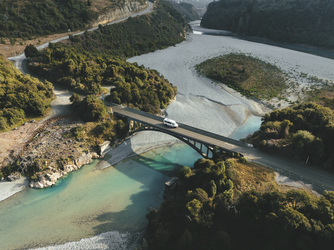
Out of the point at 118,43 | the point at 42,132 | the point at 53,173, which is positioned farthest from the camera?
the point at 118,43

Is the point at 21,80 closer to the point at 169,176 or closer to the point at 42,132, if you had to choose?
the point at 42,132

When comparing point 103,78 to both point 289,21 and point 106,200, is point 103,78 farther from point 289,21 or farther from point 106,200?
point 289,21

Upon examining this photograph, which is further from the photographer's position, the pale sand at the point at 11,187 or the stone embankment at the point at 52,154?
the stone embankment at the point at 52,154

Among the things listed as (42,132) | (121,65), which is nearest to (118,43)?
(121,65)

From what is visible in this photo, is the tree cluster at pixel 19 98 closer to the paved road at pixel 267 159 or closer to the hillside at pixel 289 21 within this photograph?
the paved road at pixel 267 159

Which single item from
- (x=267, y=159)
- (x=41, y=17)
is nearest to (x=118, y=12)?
(x=41, y=17)

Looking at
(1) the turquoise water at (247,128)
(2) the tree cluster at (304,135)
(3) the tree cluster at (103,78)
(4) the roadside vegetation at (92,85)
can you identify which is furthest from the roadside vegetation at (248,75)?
(2) the tree cluster at (304,135)

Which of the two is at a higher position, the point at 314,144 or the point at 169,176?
the point at 314,144
